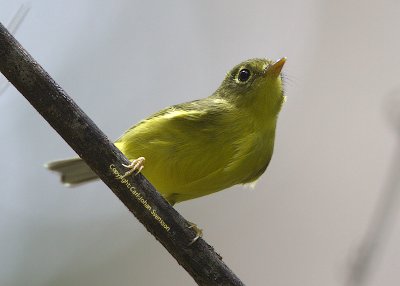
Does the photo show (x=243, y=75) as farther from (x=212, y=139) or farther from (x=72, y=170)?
(x=72, y=170)

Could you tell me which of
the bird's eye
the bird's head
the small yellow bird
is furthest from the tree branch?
the bird's eye

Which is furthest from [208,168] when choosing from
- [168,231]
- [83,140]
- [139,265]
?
[139,265]

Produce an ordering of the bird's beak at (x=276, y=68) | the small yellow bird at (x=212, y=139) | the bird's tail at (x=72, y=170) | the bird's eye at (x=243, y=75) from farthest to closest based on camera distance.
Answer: the bird's tail at (x=72, y=170)
the bird's eye at (x=243, y=75)
the bird's beak at (x=276, y=68)
the small yellow bird at (x=212, y=139)

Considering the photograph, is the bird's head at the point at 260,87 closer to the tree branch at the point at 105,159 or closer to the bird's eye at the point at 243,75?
the bird's eye at the point at 243,75

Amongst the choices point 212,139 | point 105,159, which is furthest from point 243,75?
point 105,159

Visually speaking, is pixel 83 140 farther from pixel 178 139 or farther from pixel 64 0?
pixel 64 0

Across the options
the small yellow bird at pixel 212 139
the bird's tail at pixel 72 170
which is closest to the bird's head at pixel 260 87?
the small yellow bird at pixel 212 139

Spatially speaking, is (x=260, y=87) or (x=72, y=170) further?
(x=72, y=170)
